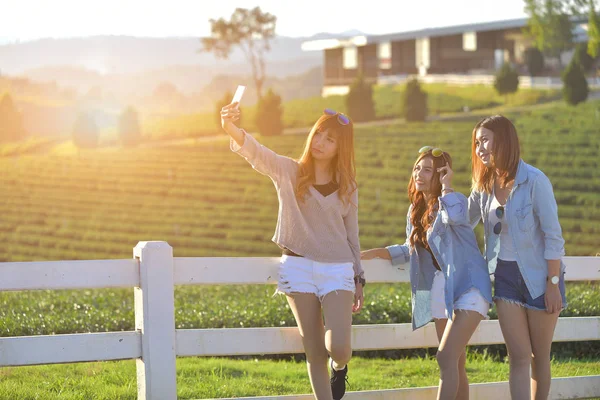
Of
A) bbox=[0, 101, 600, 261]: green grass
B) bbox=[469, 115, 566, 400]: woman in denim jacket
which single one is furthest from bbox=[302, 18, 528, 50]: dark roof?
bbox=[469, 115, 566, 400]: woman in denim jacket

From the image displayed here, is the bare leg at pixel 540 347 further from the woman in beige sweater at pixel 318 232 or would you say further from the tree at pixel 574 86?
the tree at pixel 574 86

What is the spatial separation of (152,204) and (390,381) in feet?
108

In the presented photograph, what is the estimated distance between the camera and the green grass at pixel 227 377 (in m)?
6.00

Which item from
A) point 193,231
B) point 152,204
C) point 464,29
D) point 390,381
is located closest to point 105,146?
point 152,204

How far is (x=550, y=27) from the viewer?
157 ft

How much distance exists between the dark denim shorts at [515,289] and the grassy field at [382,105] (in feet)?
129

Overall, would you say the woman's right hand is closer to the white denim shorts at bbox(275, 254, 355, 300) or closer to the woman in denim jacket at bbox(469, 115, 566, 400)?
the white denim shorts at bbox(275, 254, 355, 300)

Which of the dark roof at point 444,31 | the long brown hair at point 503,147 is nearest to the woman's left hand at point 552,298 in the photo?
the long brown hair at point 503,147

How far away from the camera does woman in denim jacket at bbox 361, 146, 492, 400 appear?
4.79 meters

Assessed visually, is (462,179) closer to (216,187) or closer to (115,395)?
(216,187)

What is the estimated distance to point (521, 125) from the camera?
126 feet

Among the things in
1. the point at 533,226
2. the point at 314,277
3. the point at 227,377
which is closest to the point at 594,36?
the point at 227,377

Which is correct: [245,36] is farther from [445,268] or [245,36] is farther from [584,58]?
[445,268]

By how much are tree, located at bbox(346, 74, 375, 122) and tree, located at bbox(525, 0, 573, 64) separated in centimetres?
962
